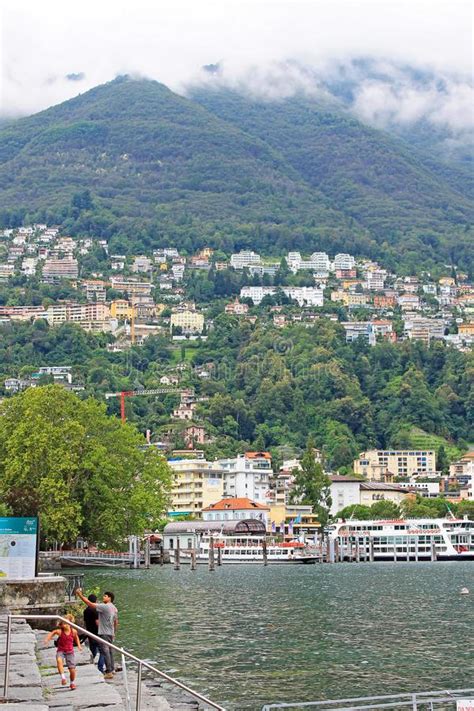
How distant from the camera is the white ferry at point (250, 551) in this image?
130 metres

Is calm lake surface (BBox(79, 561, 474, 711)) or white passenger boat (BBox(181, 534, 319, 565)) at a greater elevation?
white passenger boat (BBox(181, 534, 319, 565))

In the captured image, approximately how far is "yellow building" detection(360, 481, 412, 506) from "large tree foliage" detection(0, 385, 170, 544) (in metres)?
90.7

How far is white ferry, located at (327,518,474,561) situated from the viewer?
464 feet

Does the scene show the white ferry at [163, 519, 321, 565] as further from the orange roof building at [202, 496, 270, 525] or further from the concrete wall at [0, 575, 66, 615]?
the concrete wall at [0, 575, 66, 615]

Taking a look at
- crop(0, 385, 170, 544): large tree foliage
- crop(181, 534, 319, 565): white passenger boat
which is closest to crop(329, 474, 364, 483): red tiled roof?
crop(181, 534, 319, 565): white passenger boat

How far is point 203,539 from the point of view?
14412cm

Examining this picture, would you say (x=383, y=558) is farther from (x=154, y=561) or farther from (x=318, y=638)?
(x=318, y=638)

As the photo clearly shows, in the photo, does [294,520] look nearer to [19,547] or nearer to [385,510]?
[385,510]

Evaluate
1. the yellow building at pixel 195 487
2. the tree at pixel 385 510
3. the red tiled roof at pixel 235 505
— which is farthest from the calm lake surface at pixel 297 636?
the yellow building at pixel 195 487

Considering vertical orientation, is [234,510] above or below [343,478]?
below

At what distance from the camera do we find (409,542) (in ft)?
468

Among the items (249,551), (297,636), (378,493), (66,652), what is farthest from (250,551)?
(66,652)

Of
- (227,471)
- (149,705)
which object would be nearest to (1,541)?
(149,705)

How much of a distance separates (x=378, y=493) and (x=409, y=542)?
45.7m
